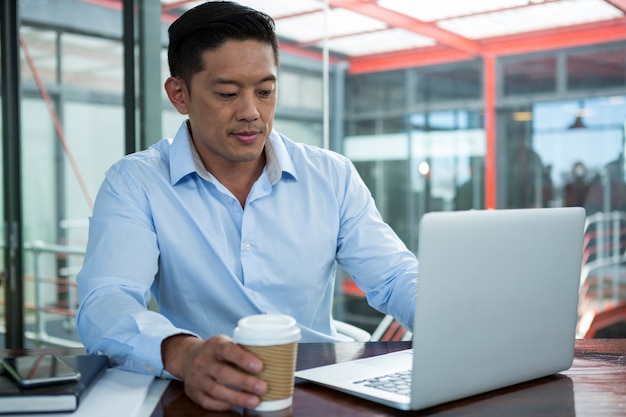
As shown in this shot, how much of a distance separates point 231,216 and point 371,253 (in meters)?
0.36

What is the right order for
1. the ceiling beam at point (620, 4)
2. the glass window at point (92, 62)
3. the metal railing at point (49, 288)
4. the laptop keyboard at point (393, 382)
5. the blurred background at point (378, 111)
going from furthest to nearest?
1. the metal railing at point (49, 288)
2. the glass window at point (92, 62)
3. the blurred background at point (378, 111)
4. the ceiling beam at point (620, 4)
5. the laptop keyboard at point (393, 382)

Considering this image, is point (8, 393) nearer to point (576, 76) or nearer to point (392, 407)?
point (392, 407)

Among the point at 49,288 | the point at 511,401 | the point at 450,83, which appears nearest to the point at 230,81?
the point at 511,401

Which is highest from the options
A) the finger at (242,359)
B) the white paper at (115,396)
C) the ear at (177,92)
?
the ear at (177,92)

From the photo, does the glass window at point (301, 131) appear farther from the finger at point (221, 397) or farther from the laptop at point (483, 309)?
the finger at point (221, 397)

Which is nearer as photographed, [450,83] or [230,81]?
[230,81]

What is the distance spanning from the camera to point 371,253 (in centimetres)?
170

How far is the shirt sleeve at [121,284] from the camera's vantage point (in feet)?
3.78

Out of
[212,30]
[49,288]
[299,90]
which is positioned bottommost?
[49,288]

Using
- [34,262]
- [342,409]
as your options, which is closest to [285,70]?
[34,262]

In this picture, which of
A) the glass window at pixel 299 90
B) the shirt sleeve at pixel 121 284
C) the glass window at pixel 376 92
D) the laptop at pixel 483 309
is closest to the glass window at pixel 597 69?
the glass window at pixel 376 92

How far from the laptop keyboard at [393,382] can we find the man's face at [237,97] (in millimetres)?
688

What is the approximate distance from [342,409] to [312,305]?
734 mm

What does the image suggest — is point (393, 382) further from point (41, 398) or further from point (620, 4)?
point (620, 4)
